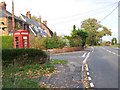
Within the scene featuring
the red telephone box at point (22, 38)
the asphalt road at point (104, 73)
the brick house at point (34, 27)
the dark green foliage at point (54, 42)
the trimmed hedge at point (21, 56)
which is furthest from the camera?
the brick house at point (34, 27)

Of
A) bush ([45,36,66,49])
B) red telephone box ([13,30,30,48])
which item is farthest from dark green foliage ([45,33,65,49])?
red telephone box ([13,30,30,48])

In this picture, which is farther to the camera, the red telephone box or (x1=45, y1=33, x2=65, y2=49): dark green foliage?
(x1=45, y1=33, x2=65, y2=49): dark green foliage

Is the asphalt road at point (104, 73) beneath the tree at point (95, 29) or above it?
beneath

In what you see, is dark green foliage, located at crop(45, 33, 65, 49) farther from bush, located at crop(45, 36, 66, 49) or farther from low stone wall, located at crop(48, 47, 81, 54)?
low stone wall, located at crop(48, 47, 81, 54)

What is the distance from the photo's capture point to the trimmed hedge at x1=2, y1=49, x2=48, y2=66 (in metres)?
19.4

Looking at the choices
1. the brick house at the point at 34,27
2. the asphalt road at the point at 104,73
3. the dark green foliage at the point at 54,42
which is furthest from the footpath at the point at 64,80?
the brick house at the point at 34,27

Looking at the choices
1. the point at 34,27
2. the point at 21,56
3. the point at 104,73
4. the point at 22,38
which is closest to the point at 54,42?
the point at 22,38

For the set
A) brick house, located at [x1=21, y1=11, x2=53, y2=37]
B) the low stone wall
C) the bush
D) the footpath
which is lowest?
the footpath

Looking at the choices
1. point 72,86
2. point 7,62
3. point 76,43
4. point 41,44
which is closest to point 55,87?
point 72,86

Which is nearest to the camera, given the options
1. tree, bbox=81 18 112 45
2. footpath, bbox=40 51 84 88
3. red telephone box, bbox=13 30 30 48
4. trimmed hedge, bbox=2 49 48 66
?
footpath, bbox=40 51 84 88

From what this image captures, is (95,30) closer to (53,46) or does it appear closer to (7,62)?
(53,46)

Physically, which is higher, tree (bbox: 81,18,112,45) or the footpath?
tree (bbox: 81,18,112,45)

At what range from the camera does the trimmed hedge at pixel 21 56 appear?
19.4m

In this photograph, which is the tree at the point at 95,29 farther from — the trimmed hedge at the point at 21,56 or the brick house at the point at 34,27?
the trimmed hedge at the point at 21,56
